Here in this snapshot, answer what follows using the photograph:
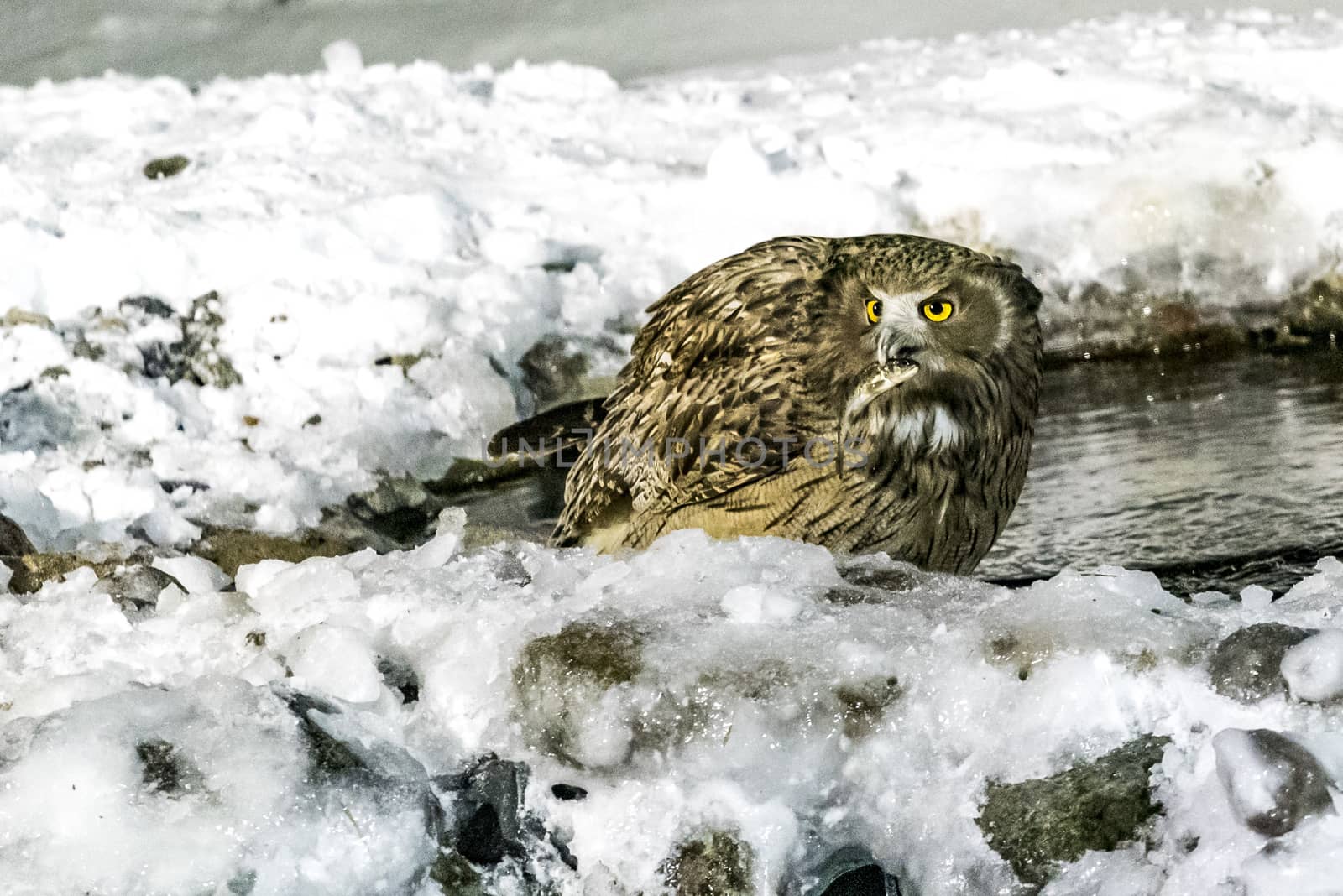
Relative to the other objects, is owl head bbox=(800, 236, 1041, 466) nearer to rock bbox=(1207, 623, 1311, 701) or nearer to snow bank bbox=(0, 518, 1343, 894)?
snow bank bbox=(0, 518, 1343, 894)

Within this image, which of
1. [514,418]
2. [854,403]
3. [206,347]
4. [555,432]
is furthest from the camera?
[206,347]

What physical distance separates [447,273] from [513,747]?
14.6ft

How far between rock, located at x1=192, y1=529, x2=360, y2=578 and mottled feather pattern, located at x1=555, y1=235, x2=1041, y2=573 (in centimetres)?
144

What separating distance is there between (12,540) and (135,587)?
96 cm

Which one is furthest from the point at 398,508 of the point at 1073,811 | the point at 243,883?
the point at 1073,811

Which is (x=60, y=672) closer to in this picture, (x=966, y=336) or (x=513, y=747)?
(x=513, y=747)

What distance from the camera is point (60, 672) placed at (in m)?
2.88

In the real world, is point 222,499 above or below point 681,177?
below

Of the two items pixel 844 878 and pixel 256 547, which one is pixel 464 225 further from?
pixel 844 878

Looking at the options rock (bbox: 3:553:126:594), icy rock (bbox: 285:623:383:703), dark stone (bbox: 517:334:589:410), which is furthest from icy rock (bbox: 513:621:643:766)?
dark stone (bbox: 517:334:589:410)

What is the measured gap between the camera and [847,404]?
11.3 ft

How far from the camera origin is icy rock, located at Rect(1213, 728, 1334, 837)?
81.9 inches

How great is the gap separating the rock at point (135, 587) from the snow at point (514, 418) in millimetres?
60

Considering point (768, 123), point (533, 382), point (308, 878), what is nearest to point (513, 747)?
point (308, 878)
